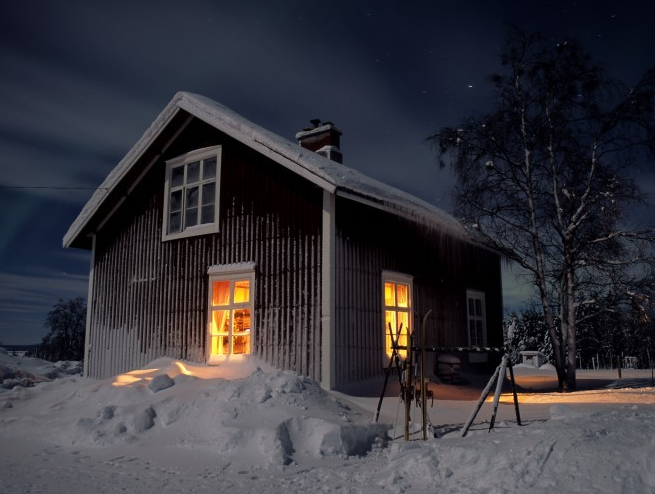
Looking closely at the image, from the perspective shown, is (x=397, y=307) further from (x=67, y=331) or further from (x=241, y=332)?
(x=67, y=331)

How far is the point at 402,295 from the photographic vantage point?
13.7 meters


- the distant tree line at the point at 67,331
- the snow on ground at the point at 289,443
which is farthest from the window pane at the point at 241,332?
the distant tree line at the point at 67,331

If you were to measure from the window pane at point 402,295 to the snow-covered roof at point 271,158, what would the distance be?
1.63 metres

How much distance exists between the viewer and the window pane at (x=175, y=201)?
14569 mm

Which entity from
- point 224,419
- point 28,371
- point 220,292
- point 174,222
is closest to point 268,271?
point 220,292

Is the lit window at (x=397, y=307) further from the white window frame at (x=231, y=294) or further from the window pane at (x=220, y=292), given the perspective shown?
the window pane at (x=220, y=292)

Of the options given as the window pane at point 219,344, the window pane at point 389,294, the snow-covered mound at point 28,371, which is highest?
the window pane at point 389,294

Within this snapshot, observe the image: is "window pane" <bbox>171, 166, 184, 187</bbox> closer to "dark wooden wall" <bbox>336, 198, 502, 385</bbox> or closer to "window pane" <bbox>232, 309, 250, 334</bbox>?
"window pane" <bbox>232, 309, 250, 334</bbox>

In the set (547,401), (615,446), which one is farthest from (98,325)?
(615,446)

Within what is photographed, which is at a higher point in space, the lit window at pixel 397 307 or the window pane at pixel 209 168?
the window pane at pixel 209 168

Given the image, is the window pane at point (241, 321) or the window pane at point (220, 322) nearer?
the window pane at point (241, 321)

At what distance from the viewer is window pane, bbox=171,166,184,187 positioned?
14617 mm

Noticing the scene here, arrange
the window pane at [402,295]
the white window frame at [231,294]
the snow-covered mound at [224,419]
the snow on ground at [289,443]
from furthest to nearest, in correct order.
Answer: the window pane at [402,295], the white window frame at [231,294], the snow-covered mound at [224,419], the snow on ground at [289,443]

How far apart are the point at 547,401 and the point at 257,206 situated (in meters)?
7.52
